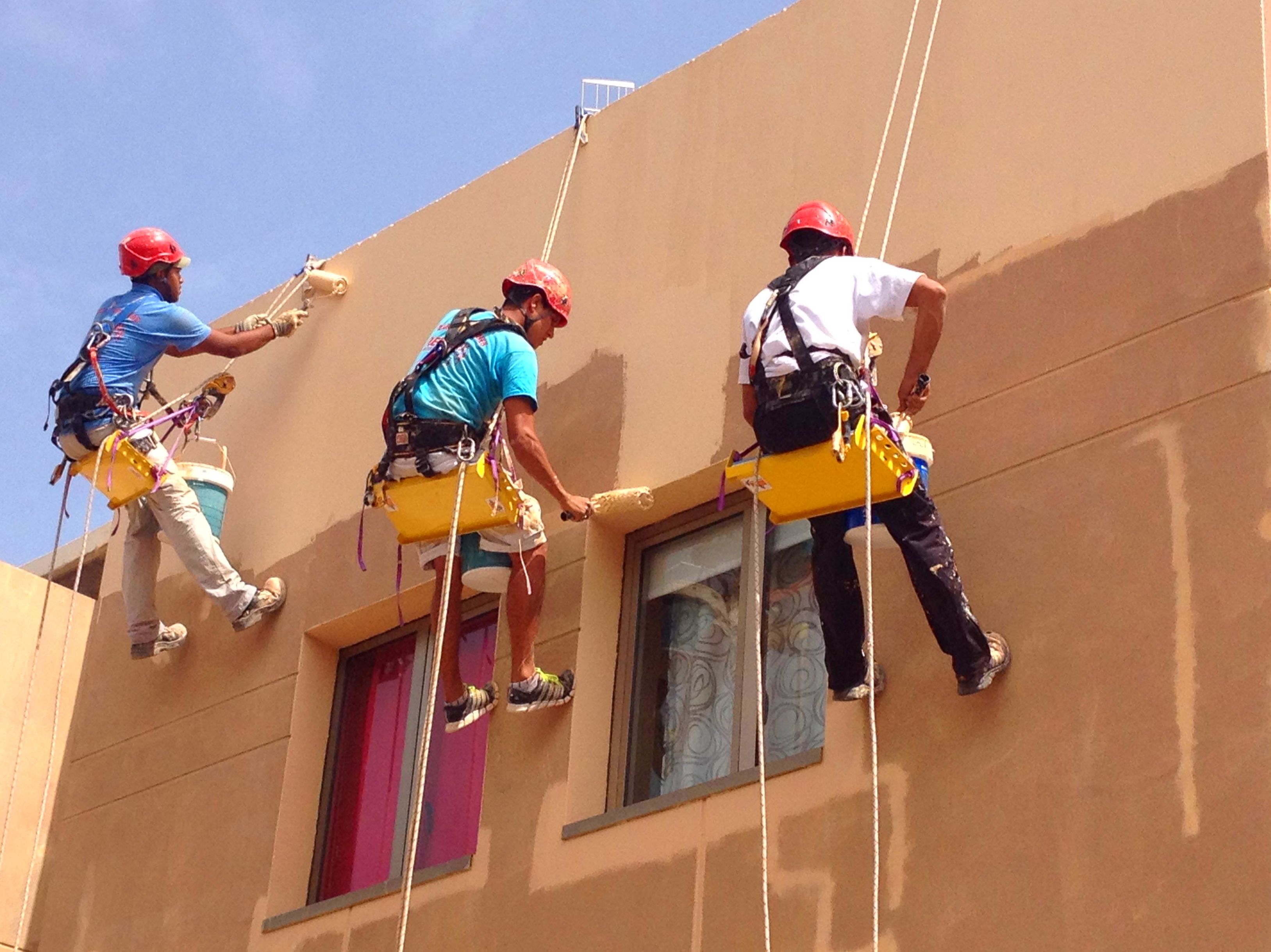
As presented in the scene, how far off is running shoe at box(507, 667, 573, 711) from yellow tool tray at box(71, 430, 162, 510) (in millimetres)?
2236

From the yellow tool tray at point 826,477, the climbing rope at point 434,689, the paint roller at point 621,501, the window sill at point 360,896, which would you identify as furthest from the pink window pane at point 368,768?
the yellow tool tray at point 826,477

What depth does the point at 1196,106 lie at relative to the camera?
6.66 m

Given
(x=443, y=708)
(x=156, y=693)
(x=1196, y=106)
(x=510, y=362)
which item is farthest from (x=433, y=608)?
(x=1196, y=106)

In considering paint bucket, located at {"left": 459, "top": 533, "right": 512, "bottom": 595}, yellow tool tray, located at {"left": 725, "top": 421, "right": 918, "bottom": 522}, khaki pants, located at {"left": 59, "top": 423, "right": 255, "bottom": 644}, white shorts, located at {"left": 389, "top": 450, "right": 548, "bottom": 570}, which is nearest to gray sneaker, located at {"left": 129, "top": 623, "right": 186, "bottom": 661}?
khaki pants, located at {"left": 59, "top": 423, "right": 255, "bottom": 644}

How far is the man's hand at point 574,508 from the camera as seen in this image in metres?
7.56

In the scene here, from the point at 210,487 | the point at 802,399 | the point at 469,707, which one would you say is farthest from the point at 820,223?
the point at 210,487

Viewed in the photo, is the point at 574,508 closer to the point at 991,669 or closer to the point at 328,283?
the point at 991,669

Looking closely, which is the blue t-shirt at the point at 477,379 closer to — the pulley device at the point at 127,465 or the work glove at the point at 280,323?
the pulley device at the point at 127,465

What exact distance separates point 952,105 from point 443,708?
10.2 feet

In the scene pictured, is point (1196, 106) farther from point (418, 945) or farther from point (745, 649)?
point (418, 945)

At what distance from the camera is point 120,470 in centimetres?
901

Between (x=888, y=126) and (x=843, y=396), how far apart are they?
6.26 feet

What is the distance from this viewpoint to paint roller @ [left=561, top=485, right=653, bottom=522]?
25.7 feet

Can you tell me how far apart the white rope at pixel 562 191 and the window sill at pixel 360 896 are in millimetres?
2704
